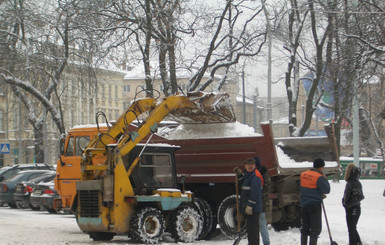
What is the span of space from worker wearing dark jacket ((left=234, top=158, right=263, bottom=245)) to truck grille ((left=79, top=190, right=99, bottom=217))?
3.13 m

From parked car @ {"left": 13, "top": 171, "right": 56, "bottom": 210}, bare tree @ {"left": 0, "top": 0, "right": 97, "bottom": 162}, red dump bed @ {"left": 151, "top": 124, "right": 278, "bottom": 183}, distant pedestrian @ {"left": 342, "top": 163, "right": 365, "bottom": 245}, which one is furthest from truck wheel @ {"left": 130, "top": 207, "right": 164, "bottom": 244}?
bare tree @ {"left": 0, "top": 0, "right": 97, "bottom": 162}

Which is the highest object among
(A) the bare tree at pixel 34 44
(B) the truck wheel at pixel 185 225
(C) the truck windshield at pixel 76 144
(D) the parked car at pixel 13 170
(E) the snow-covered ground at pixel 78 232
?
(A) the bare tree at pixel 34 44

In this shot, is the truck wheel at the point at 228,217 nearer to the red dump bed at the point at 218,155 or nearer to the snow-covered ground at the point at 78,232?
the snow-covered ground at the point at 78,232

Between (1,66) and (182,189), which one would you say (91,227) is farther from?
(1,66)

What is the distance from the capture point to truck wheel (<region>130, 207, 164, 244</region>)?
42.0 feet

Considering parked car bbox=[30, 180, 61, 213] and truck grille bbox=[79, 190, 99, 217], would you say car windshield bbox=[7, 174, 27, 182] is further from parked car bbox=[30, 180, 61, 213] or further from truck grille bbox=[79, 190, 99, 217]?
truck grille bbox=[79, 190, 99, 217]

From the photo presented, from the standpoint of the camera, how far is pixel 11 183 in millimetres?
24844

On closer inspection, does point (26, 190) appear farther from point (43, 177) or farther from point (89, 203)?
point (89, 203)

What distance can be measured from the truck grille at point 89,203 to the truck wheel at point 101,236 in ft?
2.56

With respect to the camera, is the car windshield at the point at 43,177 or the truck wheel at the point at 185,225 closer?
the truck wheel at the point at 185,225

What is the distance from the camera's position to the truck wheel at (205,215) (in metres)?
14.6

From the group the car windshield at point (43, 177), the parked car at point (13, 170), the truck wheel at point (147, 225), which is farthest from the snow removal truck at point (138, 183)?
the parked car at point (13, 170)

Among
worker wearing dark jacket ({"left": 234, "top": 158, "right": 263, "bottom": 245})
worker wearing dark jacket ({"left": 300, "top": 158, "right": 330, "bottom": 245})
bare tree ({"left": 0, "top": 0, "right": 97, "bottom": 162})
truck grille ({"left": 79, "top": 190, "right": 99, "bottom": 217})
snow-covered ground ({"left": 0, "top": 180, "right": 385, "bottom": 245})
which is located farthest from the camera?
bare tree ({"left": 0, "top": 0, "right": 97, "bottom": 162})

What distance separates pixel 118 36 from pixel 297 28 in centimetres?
994
